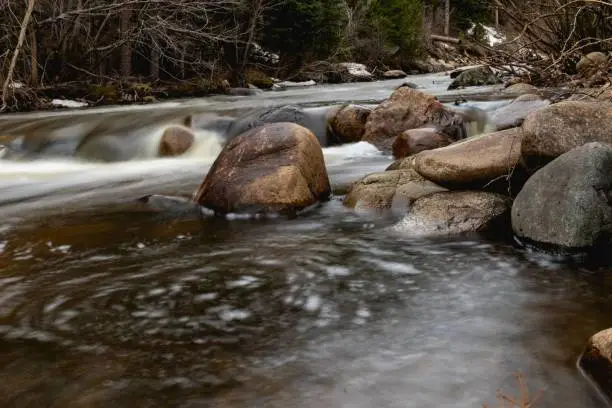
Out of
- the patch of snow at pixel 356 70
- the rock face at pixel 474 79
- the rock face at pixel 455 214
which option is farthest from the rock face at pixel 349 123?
the patch of snow at pixel 356 70

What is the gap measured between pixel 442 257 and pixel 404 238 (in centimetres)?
51

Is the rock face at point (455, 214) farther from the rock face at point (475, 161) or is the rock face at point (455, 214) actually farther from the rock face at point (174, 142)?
the rock face at point (174, 142)

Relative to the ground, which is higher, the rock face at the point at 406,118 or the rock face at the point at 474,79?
the rock face at the point at 474,79

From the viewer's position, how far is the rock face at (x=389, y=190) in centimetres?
541

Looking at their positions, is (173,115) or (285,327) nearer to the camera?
(285,327)

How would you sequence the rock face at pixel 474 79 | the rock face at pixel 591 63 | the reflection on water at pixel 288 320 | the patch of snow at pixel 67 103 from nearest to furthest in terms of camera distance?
the reflection on water at pixel 288 320
the rock face at pixel 591 63
the patch of snow at pixel 67 103
the rock face at pixel 474 79

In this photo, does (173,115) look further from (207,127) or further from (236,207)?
(236,207)

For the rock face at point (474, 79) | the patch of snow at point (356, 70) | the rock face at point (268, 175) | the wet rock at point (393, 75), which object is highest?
the patch of snow at point (356, 70)

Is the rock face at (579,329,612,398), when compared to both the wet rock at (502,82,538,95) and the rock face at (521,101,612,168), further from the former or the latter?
the wet rock at (502,82,538,95)

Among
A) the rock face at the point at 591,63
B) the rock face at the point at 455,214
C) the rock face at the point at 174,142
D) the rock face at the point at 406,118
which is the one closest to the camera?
the rock face at the point at 455,214

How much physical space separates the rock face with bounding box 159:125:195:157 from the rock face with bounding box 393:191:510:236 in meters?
5.38

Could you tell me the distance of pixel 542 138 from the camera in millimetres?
4684

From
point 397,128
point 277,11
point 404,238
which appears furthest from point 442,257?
point 277,11

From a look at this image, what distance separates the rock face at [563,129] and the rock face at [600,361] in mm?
2424
